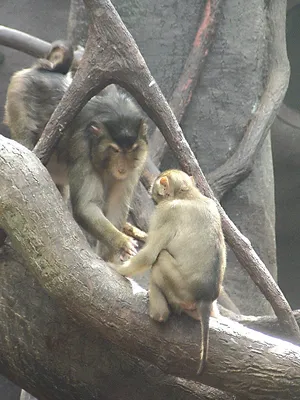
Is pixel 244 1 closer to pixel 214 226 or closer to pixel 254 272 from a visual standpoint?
pixel 254 272

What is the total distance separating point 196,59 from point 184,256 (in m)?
3.70

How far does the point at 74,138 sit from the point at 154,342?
1.29 metres

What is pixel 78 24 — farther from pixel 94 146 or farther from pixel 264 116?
pixel 94 146

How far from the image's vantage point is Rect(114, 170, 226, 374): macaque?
3.11m

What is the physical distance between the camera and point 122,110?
4129 mm

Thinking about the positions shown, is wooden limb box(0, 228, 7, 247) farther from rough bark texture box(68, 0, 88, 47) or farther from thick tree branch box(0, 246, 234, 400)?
rough bark texture box(68, 0, 88, 47)

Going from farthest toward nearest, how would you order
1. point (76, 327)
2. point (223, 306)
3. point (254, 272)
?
point (223, 306)
point (254, 272)
point (76, 327)

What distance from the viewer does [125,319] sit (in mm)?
3334

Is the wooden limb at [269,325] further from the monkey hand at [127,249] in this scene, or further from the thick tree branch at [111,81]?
the monkey hand at [127,249]

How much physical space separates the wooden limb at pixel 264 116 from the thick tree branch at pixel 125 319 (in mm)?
3089

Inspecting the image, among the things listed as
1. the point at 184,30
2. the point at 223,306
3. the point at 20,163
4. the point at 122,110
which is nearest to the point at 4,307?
the point at 20,163

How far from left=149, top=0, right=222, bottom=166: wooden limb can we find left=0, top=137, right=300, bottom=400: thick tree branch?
3093mm

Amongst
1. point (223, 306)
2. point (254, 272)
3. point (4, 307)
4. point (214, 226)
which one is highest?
point (214, 226)

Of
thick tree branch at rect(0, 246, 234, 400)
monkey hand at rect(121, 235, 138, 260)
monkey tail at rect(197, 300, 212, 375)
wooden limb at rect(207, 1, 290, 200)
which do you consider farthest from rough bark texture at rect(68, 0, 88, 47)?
monkey tail at rect(197, 300, 212, 375)
